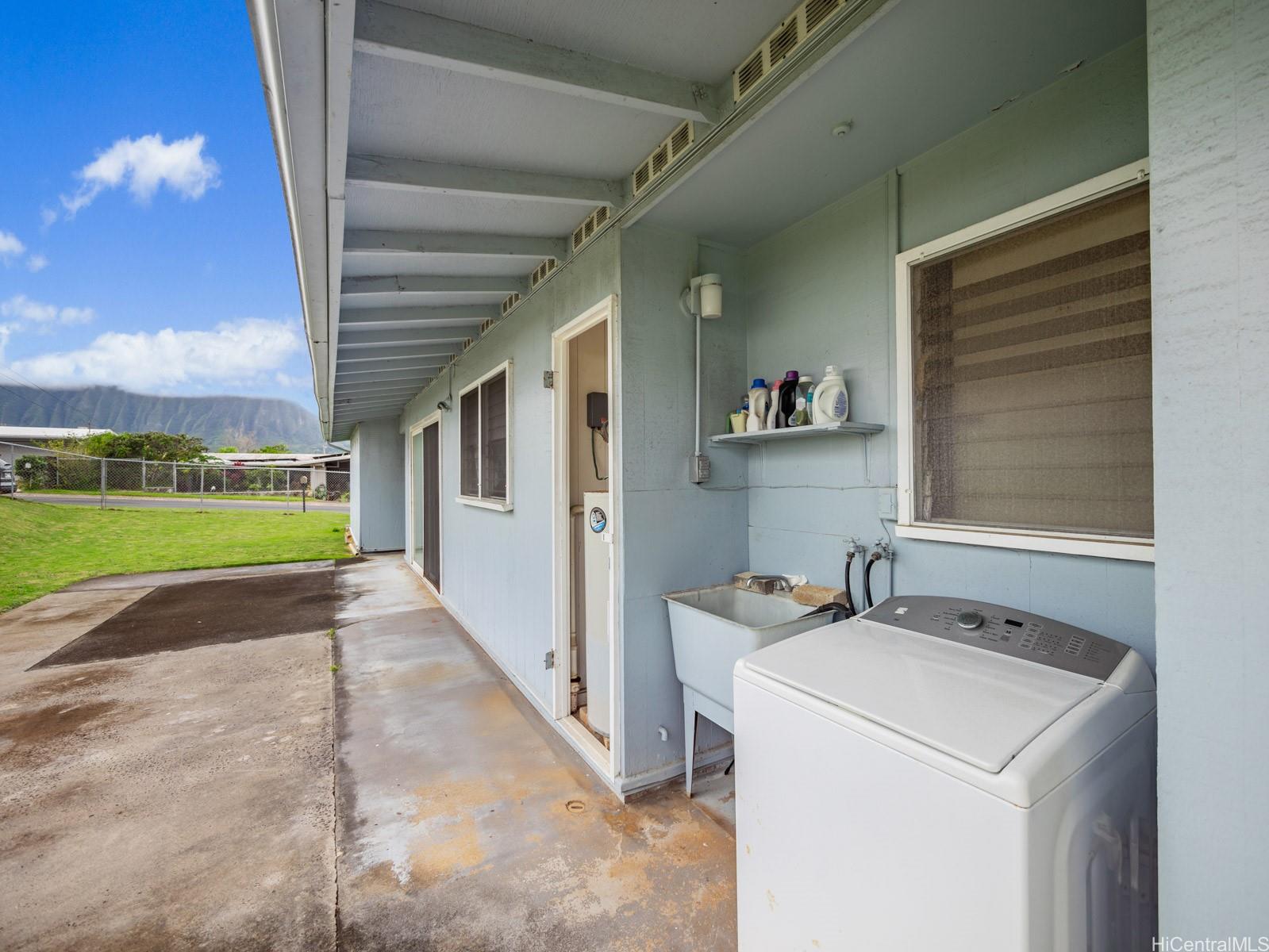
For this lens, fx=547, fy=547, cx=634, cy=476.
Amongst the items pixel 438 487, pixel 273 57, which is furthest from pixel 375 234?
pixel 438 487

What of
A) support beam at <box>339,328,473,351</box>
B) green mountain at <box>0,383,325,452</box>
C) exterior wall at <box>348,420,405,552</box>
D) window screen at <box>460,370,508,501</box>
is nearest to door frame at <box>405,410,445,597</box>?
window screen at <box>460,370,508,501</box>

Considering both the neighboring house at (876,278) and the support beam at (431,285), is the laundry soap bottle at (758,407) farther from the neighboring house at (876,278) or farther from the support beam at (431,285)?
the support beam at (431,285)

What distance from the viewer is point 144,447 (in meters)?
25.2

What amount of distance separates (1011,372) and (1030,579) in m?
0.64

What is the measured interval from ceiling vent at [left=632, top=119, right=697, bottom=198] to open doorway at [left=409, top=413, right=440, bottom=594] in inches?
185

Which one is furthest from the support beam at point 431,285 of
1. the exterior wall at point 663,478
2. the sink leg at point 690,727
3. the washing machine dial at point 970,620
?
the washing machine dial at point 970,620

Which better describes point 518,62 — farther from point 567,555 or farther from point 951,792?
point 567,555

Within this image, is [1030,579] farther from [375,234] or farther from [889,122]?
[375,234]

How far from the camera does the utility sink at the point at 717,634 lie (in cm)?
207

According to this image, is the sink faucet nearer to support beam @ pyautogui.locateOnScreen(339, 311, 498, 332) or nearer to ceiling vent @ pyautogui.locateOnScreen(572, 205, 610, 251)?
ceiling vent @ pyautogui.locateOnScreen(572, 205, 610, 251)

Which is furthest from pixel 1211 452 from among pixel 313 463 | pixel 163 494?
pixel 313 463

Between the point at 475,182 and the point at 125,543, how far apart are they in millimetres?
12849

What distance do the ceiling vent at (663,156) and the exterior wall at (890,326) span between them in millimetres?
722

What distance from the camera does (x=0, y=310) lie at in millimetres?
106000
